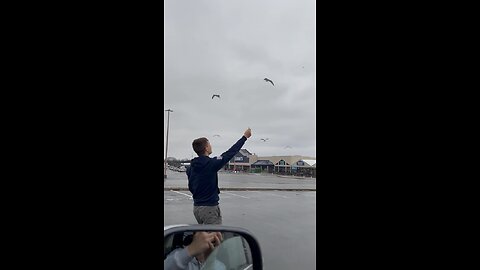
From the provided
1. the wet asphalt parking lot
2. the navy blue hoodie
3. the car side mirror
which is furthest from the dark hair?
the car side mirror

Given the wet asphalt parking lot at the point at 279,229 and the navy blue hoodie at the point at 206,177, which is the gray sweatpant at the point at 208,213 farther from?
the wet asphalt parking lot at the point at 279,229

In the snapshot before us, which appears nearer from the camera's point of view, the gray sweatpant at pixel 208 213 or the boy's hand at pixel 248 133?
the boy's hand at pixel 248 133

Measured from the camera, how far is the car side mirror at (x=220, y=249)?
1150 mm

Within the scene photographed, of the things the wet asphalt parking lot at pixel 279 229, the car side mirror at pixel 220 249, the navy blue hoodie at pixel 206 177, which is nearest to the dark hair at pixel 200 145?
the navy blue hoodie at pixel 206 177

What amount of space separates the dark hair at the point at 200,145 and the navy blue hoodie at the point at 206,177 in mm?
51

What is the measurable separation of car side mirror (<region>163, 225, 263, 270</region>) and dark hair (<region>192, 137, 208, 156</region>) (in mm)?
934

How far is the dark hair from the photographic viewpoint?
2.19 meters

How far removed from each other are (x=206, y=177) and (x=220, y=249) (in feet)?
2.79

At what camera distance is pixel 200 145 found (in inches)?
86.2

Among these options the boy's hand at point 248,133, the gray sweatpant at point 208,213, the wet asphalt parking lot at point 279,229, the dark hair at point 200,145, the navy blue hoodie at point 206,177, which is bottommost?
the wet asphalt parking lot at point 279,229

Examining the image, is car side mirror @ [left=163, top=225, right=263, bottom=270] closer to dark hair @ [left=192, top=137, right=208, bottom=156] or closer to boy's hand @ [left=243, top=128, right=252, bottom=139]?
boy's hand @ [left=243, top=128, right=252, bottom=139]

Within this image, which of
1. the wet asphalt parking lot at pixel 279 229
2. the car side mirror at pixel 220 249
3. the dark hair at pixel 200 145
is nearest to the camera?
the car side mirror at pixel 220 249
